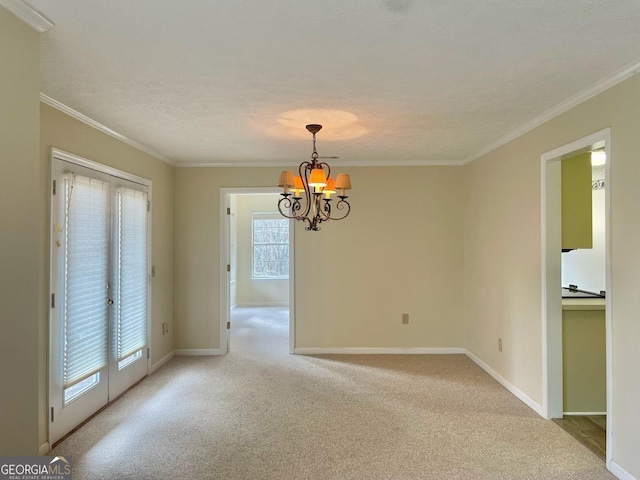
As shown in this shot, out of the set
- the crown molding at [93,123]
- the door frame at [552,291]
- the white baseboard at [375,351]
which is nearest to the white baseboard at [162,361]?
the white baseboard at [375,351]

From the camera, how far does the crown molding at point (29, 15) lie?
1.54m

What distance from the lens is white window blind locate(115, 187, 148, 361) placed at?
11.6ft

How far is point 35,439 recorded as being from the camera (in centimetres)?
168

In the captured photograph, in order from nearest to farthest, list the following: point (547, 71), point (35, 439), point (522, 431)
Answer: point (35, 439), point (547, 71), point (522, 431)

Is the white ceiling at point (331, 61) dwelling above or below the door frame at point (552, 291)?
above

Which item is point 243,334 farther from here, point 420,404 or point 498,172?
point 498,172

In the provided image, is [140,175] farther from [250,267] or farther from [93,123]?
[250,267]

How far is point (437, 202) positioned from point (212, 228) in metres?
2.94

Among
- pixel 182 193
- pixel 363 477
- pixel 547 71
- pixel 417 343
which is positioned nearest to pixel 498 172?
pixel 547 71

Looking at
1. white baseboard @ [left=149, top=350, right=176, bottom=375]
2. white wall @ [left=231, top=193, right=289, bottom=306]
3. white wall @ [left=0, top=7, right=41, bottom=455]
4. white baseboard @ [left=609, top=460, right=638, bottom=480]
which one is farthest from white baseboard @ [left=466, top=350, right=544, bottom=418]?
white wall @ [left=231, top=193, right=289, bottom=306]

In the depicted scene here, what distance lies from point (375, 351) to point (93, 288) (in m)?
3.31

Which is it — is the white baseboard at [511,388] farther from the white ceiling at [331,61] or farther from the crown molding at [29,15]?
the crown molding at [29,15]

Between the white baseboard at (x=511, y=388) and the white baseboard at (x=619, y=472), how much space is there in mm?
765

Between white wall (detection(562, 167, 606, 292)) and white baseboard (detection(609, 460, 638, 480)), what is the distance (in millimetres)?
3550
